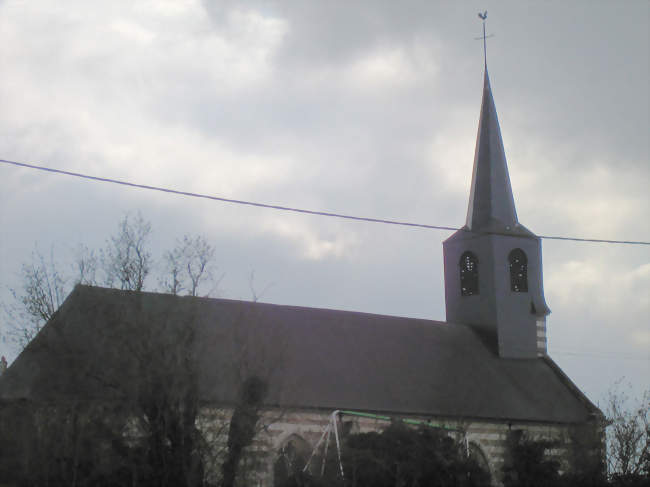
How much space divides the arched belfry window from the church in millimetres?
46

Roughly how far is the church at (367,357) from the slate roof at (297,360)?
0.05 meters

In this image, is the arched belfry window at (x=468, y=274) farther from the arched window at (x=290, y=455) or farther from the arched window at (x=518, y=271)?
the arched window at (x=290, y=455)

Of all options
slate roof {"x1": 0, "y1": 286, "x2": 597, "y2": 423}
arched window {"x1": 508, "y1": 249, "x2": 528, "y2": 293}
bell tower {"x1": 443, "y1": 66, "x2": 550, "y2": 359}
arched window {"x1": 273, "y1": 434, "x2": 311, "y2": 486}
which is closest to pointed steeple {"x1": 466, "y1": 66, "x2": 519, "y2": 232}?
bell tower {"x1": 443, "y1": 66, "x2": 550, "y2": 359}

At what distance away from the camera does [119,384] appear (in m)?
18.4

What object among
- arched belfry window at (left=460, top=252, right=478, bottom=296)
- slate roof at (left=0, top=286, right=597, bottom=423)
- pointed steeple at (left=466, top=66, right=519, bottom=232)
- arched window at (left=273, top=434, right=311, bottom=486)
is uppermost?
pointed steeple at (left=466, top=66, right=519, bottom=232)

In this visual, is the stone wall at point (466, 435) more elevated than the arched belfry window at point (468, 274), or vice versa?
the arched belfry window at point (468, 274)

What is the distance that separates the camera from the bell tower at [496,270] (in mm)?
34594

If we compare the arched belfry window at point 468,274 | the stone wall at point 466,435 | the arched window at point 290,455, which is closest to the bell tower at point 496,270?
the arched belfry window at point 468,274

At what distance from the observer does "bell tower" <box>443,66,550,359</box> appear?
34594 millimetres

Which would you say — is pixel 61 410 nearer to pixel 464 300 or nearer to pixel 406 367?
pixel 406 367

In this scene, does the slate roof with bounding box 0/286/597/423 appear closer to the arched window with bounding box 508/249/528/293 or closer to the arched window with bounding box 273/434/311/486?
the arched window with bounding box 273/434/311/486

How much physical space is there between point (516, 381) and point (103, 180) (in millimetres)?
20631

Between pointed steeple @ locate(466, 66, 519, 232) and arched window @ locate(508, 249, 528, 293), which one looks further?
pointed steeple @ locate(466, 66, 519, 232)

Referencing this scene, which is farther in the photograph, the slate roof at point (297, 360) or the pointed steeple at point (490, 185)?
the pointed steeple at point (490, 185)
